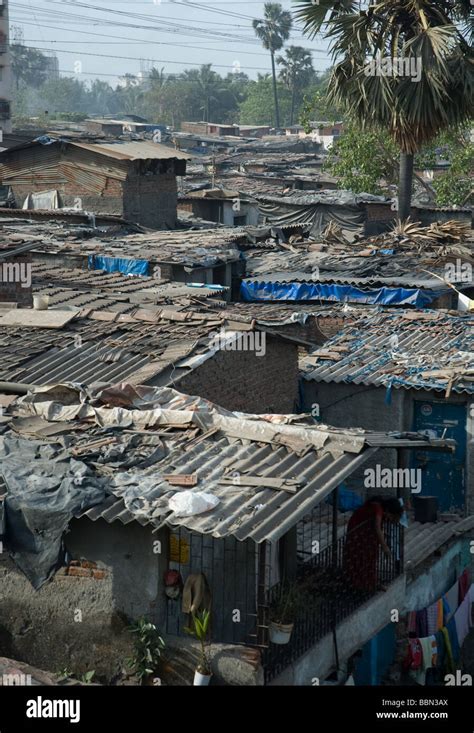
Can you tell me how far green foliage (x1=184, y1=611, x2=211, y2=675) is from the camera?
8.66 m

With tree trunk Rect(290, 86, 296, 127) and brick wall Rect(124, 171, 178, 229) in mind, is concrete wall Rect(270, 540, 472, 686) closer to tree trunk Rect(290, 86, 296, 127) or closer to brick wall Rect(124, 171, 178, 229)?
brick wall Rect(124, 171, 178, 229)

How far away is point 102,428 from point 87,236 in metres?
15.2

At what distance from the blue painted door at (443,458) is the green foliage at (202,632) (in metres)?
7.70

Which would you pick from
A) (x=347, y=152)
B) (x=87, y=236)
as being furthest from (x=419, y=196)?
(x=87, y=236)

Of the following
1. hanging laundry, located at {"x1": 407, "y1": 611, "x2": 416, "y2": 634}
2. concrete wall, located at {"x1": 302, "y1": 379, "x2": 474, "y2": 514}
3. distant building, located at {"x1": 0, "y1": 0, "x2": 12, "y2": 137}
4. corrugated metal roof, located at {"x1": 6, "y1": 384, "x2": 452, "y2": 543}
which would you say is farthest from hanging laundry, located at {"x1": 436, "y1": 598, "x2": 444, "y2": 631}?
distant building, located at {"x1": 0, "y1": 0, "x2": 12, "y2": 137}

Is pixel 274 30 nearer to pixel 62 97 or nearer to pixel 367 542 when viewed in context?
pixel 62 97

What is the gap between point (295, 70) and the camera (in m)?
90.7

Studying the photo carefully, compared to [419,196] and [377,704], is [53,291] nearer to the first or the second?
[377,704]

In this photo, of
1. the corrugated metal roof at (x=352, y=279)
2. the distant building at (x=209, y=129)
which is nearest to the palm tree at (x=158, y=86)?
the distant building at (x=209, y=129)

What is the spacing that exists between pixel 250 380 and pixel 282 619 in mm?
5931

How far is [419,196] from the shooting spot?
40750 millimetres

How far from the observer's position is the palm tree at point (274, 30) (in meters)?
88.7

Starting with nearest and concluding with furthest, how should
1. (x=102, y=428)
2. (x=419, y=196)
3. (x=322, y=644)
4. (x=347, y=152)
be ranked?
(x=322, y=644) → (x=102, y=428) → (x=347, y=152) → (x=419, y=196)

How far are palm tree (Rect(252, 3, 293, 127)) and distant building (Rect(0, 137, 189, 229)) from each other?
2376 inches
